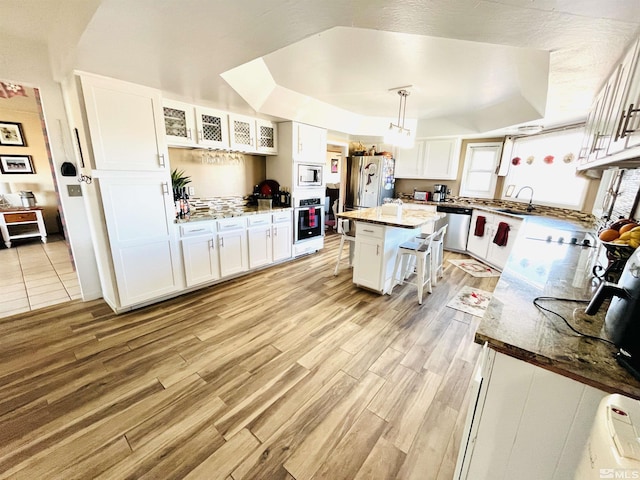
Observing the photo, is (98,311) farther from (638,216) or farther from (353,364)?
(638,216)

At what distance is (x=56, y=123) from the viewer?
2576 mm

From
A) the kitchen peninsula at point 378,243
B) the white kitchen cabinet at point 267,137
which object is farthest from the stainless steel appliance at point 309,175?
the kitchen peninsula at point 378,243

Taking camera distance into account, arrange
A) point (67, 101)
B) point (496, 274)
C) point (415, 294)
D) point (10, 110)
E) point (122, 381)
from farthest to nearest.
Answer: point (10, 110), point (496, 274), point (415, 294), point (67, 101), point (122, 381)

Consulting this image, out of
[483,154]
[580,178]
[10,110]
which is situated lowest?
[580,178]

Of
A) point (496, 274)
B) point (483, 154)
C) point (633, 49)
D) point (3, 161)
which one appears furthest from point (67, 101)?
point (483, 154)

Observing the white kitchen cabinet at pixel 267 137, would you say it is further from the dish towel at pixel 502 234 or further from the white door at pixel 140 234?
the dish towel at pixel 502 234

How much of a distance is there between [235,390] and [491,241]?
13.7 feet

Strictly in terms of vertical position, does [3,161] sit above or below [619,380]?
above

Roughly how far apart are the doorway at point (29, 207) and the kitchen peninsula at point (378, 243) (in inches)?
132

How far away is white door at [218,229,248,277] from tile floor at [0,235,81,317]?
162cm

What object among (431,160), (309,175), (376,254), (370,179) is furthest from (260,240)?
(431,160)

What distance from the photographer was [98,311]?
8.74ft

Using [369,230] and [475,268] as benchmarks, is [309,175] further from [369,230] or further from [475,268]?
[475,268]

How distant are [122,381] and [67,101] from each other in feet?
8.76
